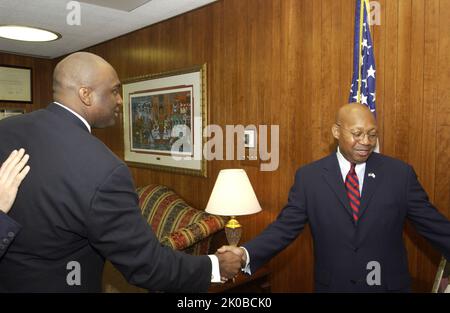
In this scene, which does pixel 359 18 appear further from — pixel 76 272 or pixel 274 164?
pixel 76 272

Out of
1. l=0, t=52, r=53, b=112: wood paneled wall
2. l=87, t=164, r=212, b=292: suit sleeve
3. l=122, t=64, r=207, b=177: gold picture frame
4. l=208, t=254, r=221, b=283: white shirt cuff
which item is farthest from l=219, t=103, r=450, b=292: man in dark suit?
l=0, t=52, r=53, b=112: wood paneled wall

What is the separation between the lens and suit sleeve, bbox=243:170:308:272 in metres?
2.16

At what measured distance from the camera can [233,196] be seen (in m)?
2.87

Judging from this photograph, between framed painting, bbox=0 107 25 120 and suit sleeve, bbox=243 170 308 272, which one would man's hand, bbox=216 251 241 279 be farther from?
framed painting, bbox=0 107 25 120

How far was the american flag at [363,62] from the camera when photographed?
240 cm

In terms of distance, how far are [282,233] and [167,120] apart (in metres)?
2.41

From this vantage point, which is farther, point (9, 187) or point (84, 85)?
point (84, 85)

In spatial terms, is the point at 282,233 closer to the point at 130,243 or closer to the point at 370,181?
the point at 370,181

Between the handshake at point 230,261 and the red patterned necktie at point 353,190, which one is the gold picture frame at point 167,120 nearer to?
the handshake at point 230,261

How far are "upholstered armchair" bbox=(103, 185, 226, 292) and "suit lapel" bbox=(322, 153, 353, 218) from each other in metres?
1.38

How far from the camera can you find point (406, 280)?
6.33ft

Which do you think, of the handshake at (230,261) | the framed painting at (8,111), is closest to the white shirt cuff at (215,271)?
the handshake at (230,261)

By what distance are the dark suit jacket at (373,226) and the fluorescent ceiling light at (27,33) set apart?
3.92 metres

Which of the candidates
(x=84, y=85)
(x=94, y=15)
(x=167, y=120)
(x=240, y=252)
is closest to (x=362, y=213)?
(x=240, y=252)
